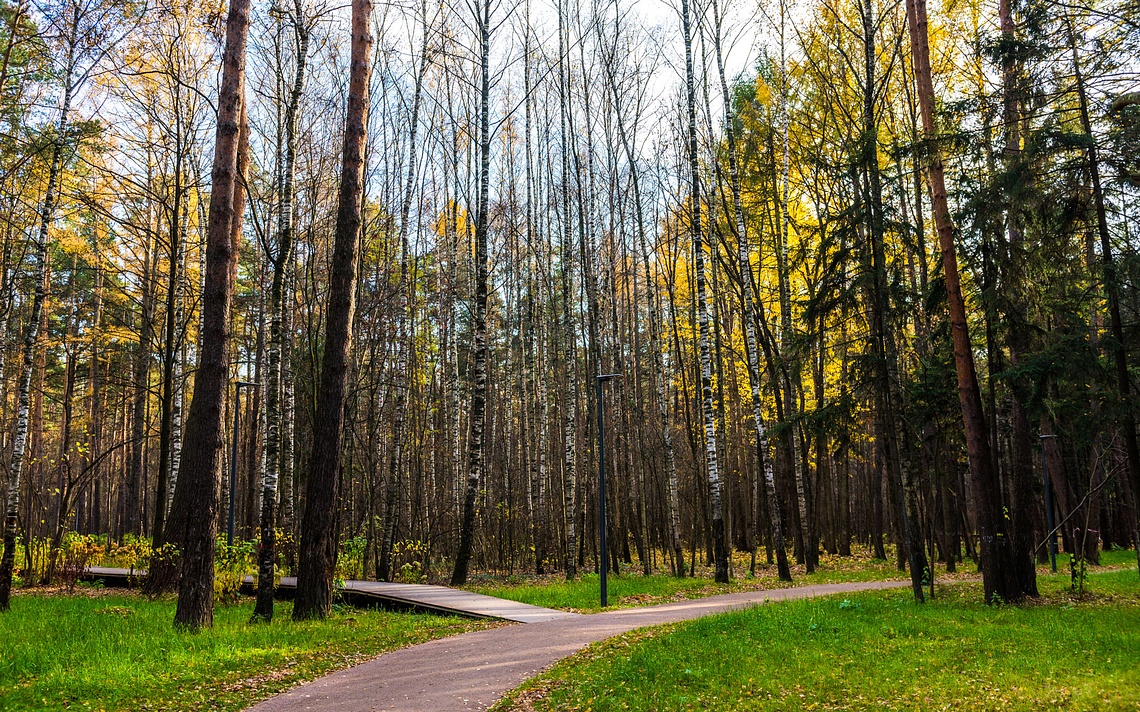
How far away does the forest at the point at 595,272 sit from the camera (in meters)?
10.2

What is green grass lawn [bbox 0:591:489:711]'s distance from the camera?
5953mm

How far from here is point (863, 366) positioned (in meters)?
11.9

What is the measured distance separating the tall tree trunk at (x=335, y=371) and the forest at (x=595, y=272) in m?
0.06

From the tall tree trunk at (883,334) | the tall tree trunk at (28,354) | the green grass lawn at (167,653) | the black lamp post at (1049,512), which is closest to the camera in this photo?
the green grass lawn at (167,653)

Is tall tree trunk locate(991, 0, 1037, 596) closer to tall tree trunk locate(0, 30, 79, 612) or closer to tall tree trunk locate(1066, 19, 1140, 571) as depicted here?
tall tree trunk locate(1066, 19, 1140, 571)

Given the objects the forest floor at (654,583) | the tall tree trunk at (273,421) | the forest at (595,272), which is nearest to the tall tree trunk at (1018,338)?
the forest at (595,272)

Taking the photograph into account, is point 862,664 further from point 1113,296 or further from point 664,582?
point 664,582

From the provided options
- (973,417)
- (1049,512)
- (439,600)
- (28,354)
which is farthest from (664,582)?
(28,354)

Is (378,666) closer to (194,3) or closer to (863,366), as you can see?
(863,366)

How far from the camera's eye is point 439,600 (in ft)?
40.7

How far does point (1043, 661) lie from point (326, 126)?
60.6 feet

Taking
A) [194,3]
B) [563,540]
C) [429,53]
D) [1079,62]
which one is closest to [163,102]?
[194,3]

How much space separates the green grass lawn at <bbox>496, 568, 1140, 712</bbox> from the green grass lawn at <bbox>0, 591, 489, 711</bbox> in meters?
2.76

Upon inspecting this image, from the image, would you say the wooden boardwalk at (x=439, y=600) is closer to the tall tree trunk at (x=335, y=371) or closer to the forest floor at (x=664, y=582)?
the forest floor at (x=664, y=582)
